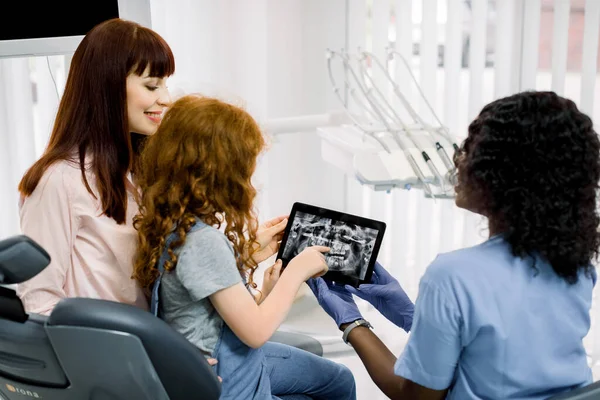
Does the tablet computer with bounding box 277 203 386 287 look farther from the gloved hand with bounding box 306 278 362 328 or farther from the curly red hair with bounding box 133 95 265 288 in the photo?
the curly red hair with bounding box 133 95 265 288

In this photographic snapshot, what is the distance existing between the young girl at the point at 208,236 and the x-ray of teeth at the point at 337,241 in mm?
168

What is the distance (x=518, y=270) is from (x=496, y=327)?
0.33 ft

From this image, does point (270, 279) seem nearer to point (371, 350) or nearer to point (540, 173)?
point (371, 350)

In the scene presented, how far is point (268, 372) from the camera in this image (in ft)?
5.79

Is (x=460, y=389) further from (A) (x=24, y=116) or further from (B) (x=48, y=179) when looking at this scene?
(A) (x=24, y=116)

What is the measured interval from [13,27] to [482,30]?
1496mm

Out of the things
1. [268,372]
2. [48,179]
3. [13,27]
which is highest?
[13,27]

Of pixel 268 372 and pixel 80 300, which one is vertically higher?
pixel 80 300

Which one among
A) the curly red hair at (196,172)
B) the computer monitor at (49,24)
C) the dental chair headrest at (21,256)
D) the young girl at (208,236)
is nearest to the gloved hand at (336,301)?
the young girl at (208,236)

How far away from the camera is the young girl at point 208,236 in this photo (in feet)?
4.86

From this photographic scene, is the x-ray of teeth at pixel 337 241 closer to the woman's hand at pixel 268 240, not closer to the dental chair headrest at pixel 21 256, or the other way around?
the woman's hand at pixel 268 240

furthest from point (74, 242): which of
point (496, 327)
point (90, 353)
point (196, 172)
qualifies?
point (496, 327)

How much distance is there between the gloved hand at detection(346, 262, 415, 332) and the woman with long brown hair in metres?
0.49

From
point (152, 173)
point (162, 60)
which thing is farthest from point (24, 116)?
point (152, 173)
